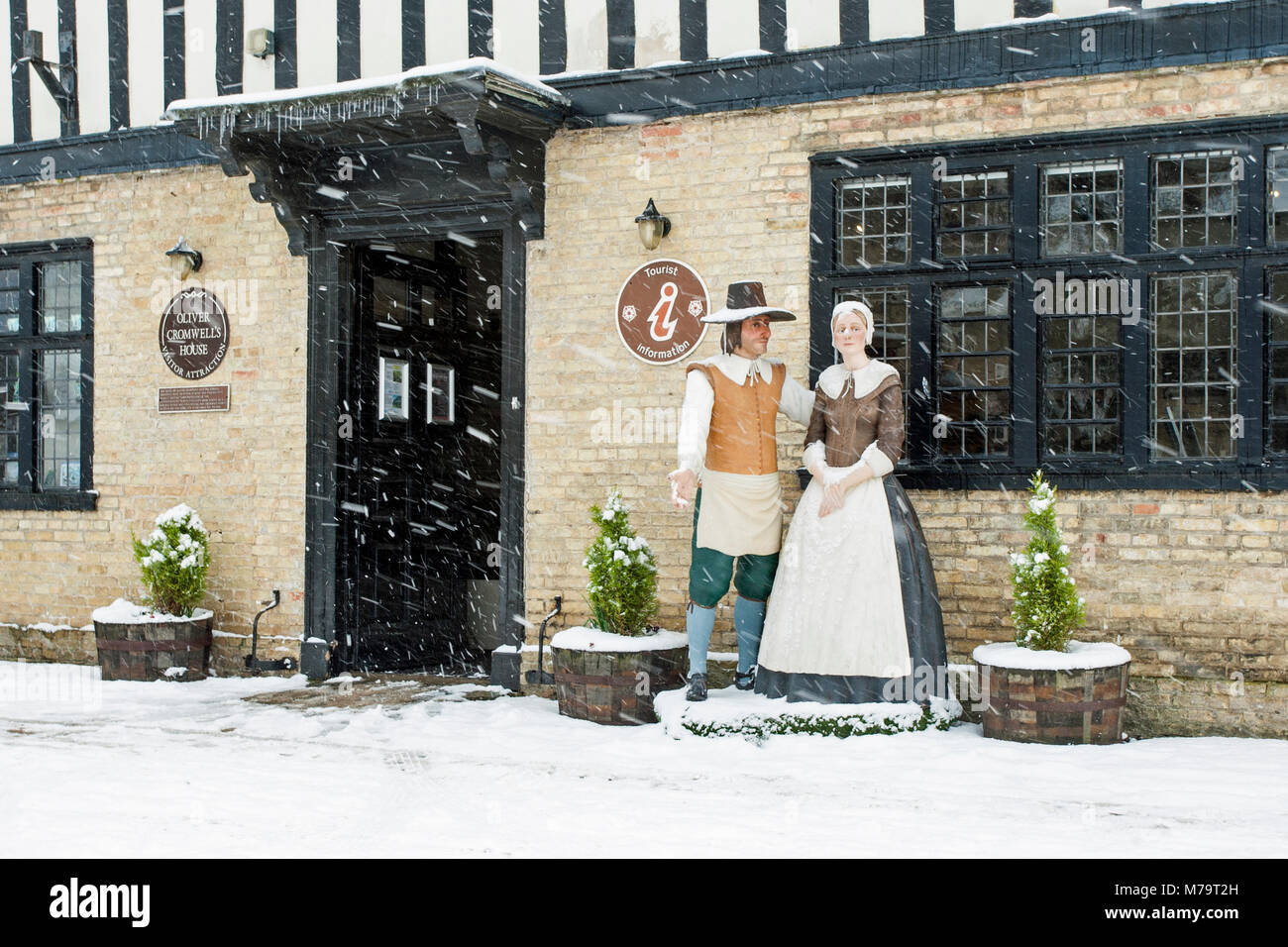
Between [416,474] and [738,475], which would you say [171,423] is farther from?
[738,475]

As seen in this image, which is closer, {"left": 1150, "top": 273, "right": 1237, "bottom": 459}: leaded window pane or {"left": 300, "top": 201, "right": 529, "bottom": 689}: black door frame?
{"left": 1150, "top": 273, "right": 1237, "bottom": 459}: leaded window pane

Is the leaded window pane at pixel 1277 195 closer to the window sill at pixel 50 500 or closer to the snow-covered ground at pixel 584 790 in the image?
the snow-covered ground at pixel 584 790

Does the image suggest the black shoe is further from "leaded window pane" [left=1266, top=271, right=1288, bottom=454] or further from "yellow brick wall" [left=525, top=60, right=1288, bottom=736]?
"leaded window pane" [left=1266, top=271, right=1288, bottom=454]

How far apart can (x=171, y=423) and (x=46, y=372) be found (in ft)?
4.44

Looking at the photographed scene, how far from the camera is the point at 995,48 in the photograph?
6730mm

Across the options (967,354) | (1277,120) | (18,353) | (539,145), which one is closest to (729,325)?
(967,354)

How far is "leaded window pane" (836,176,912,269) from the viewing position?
23.0 ft

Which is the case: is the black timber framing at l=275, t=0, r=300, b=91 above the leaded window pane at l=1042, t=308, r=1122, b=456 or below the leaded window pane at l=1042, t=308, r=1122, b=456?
above

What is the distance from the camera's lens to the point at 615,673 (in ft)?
21.5

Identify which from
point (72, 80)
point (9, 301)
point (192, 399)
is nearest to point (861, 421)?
point (192, 399)

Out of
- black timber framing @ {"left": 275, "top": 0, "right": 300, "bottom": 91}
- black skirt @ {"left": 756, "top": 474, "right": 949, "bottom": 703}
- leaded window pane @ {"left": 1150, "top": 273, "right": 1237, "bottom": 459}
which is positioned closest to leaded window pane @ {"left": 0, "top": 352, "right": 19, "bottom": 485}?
black timber framing @ {"left": 275, "top": 0, "right": 300, "bottom": 91}

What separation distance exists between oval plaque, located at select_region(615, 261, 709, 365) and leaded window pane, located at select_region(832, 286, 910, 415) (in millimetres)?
815

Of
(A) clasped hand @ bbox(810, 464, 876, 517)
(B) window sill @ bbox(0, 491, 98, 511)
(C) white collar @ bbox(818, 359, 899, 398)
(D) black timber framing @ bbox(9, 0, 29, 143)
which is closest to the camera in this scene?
(A) clasped hand @ bbox(810, 464, 876, 517)

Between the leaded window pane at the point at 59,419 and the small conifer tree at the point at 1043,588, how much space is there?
6.63 metres
